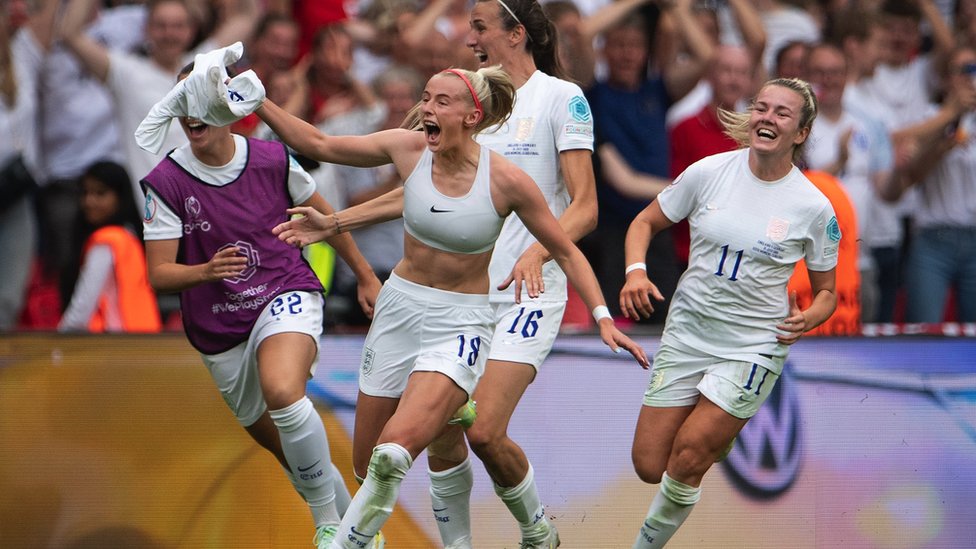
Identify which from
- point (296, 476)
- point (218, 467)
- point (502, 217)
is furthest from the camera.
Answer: point (218, 467)

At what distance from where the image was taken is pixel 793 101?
6352mm

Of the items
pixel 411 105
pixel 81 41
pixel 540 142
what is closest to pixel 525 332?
pixel 540 142

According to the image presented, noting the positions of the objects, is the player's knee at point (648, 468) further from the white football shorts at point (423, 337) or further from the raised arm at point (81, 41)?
the raised arm at point (81, 41)

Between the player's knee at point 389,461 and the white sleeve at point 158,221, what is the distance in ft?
5.30

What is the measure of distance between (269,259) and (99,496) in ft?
7.32

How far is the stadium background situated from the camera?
24.8 feet

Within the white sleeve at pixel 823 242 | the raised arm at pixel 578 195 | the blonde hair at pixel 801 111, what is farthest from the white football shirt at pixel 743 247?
the raised arm at pixel 578 195

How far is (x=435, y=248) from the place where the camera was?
6.03m

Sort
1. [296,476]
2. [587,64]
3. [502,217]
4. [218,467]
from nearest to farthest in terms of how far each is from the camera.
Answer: [502,217]
[296,476]
[218,467]
[587,64]

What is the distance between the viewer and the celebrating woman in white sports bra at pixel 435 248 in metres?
5.82

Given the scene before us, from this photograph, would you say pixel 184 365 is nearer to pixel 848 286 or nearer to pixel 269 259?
pixel 269 259

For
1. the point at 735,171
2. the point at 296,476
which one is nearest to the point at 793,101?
the point at 735,171

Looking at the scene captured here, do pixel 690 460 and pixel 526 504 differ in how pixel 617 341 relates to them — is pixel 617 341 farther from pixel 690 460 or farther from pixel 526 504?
pixel 526 504

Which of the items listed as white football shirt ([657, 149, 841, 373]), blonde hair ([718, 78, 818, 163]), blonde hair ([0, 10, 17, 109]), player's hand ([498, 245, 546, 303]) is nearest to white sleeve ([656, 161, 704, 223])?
white football shirt ([657, 149, 841, 373])
